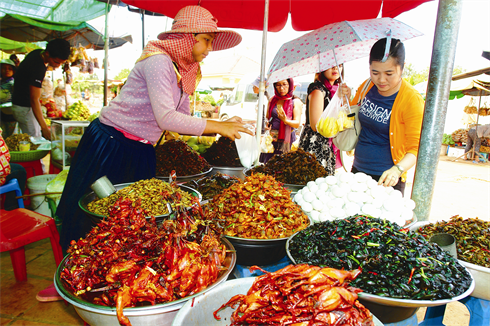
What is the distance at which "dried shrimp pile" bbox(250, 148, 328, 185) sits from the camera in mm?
2273

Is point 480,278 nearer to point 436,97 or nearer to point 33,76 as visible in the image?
point 436,97

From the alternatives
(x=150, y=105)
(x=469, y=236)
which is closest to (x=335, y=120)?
(x=469, y=236)

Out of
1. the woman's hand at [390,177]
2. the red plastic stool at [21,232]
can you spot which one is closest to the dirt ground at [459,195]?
the woman's hand at [390,177]

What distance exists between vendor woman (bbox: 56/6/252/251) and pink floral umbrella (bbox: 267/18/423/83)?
109 cm

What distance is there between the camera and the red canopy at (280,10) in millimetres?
3309

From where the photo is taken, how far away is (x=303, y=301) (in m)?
0.73

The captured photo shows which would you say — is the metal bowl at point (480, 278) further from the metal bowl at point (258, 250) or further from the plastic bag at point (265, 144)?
the plastic bag at point (265, 144)

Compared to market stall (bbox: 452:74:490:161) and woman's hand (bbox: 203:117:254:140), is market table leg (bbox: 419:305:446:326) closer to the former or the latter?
woman's hand (bbox: 203:117:254:140)

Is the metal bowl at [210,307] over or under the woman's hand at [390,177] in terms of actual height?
under

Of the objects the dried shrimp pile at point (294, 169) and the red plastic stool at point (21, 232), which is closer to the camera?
the red plastic stool at point (21, 232)

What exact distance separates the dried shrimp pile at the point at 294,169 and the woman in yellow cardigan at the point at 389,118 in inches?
19.8

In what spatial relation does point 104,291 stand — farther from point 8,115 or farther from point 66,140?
point 8,115

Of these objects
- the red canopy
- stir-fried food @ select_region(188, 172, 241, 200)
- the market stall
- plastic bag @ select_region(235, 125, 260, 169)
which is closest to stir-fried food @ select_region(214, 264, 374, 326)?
stir-fried food @ select_region(188, 172, 241, 200)

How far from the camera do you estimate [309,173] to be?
7.57ft
